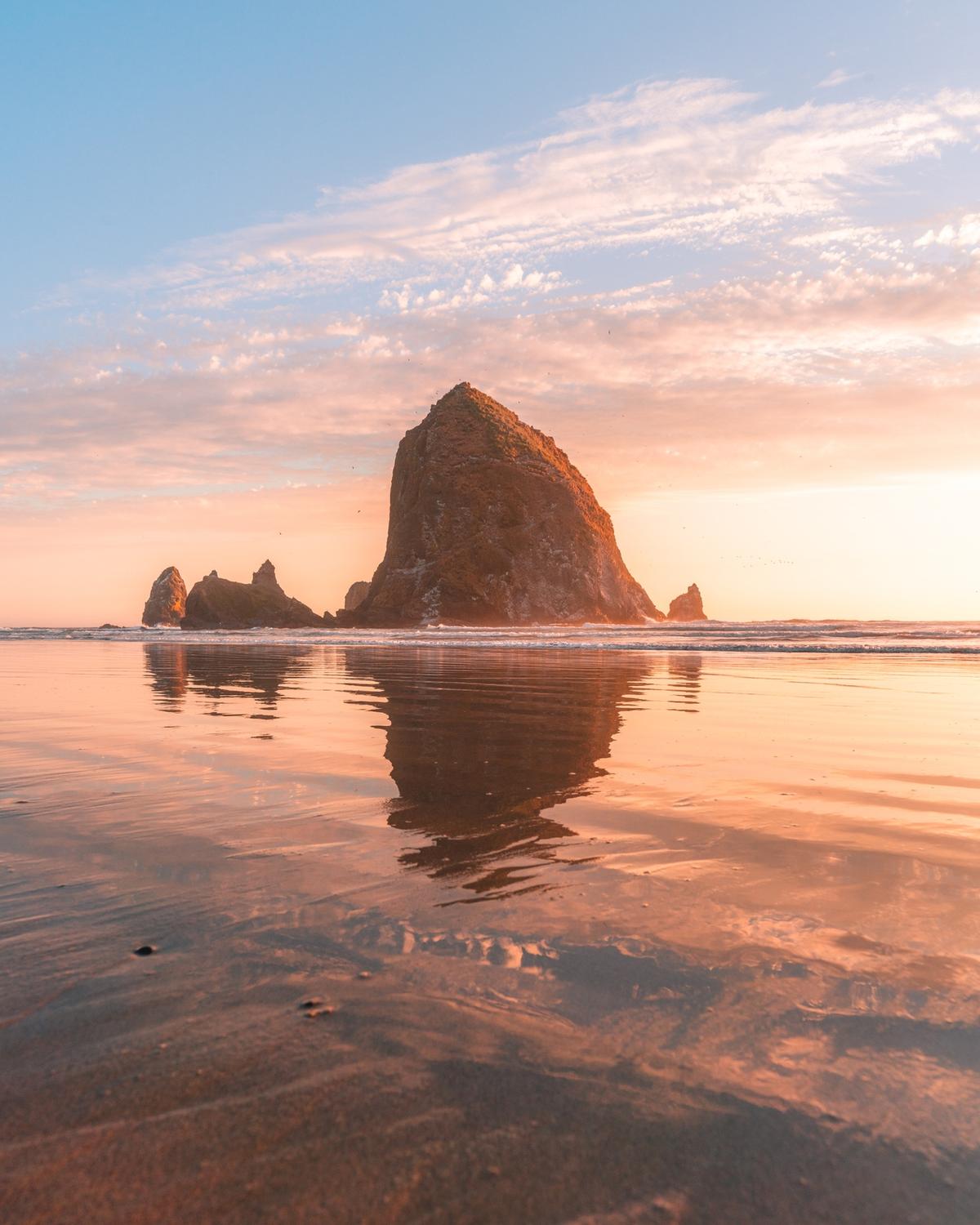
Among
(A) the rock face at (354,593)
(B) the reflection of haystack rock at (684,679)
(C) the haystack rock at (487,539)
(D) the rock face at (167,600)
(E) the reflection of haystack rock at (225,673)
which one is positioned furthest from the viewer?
(A) the rock face at (354,593)

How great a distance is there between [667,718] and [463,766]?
385cm

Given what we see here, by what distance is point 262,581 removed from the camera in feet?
322

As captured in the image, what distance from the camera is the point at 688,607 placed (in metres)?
124

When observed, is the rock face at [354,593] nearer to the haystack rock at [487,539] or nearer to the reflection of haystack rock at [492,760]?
the haystack rock at [487,539]

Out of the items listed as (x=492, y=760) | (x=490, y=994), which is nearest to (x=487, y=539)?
(x=492, y=760)

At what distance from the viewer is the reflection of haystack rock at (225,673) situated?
12.2m

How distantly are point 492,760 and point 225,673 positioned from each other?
11914 millimetres

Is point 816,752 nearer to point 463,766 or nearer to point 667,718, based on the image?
point 667,718

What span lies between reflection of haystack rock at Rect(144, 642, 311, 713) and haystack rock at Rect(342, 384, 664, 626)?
187ft

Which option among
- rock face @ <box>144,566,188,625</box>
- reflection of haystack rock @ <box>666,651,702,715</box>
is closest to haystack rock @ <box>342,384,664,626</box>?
rock face @ <box>144,566,188,625</box>

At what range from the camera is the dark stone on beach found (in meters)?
106

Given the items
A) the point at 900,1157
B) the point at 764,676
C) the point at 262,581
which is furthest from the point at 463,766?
the point at 262,581

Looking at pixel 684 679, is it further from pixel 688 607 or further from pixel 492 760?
pixel 688 607

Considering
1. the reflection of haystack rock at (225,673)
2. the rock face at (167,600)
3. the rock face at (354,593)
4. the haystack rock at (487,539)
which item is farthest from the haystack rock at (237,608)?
the reflection of haystack rock at (225,673)
